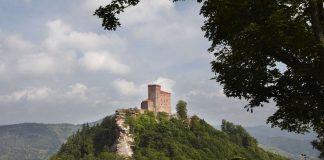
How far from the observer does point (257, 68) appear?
56.5 feet

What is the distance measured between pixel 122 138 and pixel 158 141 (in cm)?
1477

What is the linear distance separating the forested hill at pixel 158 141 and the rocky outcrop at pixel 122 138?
5.66 ft

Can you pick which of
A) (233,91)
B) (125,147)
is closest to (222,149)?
A: (125,147)

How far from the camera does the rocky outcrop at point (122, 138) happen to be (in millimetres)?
161625

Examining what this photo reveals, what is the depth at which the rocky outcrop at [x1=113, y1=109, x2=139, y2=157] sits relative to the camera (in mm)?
161625

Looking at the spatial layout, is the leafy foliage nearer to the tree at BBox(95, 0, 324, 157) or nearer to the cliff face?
the cliff face

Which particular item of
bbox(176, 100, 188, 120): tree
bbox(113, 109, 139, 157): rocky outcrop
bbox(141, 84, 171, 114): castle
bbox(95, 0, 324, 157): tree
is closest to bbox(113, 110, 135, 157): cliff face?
bbox(113, 109, 139, 157): rocky outcrop

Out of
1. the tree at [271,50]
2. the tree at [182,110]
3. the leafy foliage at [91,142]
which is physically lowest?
the tree at [271,50]

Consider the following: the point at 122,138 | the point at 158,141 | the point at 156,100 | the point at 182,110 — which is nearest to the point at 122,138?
the point at 122,138

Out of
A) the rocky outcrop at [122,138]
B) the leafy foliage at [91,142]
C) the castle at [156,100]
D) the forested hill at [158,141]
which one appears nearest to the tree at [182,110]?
the forested hill at [158,141]

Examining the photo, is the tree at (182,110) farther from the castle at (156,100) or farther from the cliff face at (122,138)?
the cliff face at (122,138)

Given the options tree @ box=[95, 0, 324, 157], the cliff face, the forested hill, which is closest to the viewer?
tree @ box=[95, 0, 324, 157]

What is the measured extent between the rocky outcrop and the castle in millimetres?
9691

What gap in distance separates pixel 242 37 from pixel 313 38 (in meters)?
2.42
